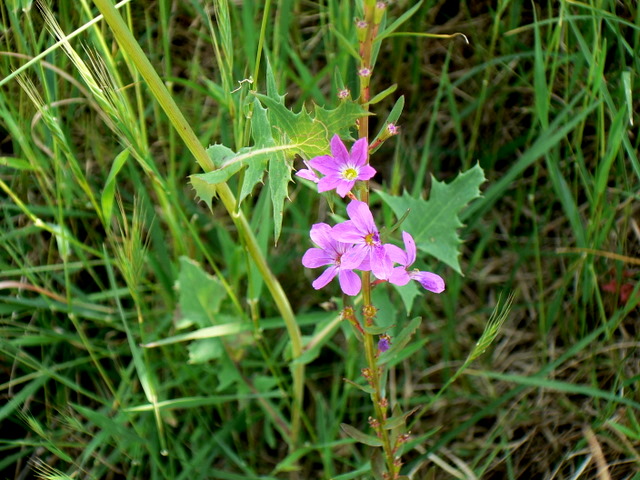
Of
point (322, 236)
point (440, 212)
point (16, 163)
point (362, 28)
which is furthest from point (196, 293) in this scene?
point (362, 28)

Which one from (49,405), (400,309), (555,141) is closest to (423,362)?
(400,309)

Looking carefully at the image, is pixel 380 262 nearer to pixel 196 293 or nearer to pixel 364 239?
pixel 364 239

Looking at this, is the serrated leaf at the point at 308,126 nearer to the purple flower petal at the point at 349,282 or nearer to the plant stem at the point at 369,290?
the plant stem at the point at 369,290

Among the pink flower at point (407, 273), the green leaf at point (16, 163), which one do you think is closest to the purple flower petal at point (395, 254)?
the pink flower at point (407, 273)

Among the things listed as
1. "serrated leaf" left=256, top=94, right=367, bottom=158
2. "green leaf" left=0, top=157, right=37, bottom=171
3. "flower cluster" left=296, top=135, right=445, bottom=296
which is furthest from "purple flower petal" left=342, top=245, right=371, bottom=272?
"green leaf" left=0, top=157, right=37, bottom=171

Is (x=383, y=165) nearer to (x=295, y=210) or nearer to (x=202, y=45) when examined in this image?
(x=295, y=210)

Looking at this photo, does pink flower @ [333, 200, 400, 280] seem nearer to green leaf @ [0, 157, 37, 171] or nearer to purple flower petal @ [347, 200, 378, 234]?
purple flower petal @ [347, 200, 378, 234]
